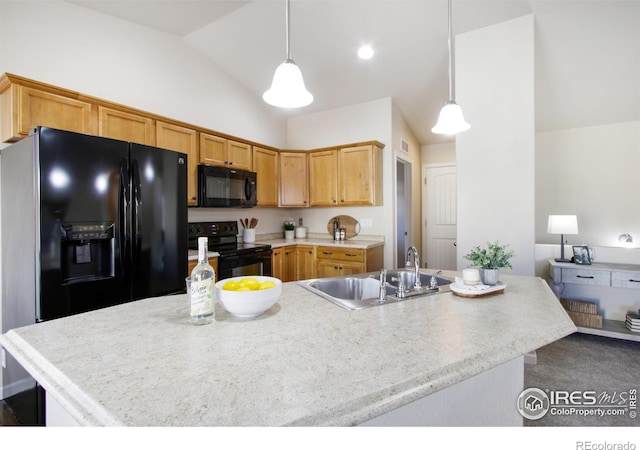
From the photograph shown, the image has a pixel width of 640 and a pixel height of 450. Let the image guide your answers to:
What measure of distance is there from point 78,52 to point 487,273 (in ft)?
11.3

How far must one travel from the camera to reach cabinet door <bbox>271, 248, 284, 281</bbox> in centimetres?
363

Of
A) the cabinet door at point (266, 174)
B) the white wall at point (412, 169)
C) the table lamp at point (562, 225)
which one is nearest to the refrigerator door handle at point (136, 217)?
the cabinet door at point (266, 174)

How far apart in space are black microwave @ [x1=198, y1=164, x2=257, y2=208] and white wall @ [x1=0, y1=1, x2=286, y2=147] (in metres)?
0.70

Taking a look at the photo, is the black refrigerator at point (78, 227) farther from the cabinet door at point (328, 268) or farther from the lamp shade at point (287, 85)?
the cabinet door at point (328, 268)

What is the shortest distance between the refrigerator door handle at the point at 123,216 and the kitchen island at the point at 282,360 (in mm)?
833

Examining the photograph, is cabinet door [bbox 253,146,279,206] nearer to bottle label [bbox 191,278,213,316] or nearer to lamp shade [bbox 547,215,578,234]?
bottle label [bbox 191,278,213,316]

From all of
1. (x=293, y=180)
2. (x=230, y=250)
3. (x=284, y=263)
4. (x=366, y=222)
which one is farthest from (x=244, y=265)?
(x=366, y=222)

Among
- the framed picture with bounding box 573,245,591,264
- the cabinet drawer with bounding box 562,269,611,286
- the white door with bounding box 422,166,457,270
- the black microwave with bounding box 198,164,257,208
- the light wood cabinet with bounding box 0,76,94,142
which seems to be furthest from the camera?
the white door with bounding box 422,166,457,270

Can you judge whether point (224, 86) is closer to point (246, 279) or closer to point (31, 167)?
point (31, 167)

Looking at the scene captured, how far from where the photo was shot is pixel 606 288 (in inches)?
124

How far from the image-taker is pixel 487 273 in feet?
4.80

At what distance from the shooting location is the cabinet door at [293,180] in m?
4.23

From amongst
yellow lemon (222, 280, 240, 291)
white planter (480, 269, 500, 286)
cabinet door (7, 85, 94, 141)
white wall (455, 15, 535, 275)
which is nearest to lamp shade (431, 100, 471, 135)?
white planter (480, 269, 500, 286)

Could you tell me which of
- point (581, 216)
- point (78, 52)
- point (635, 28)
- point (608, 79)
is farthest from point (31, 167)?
point (581, 216)
